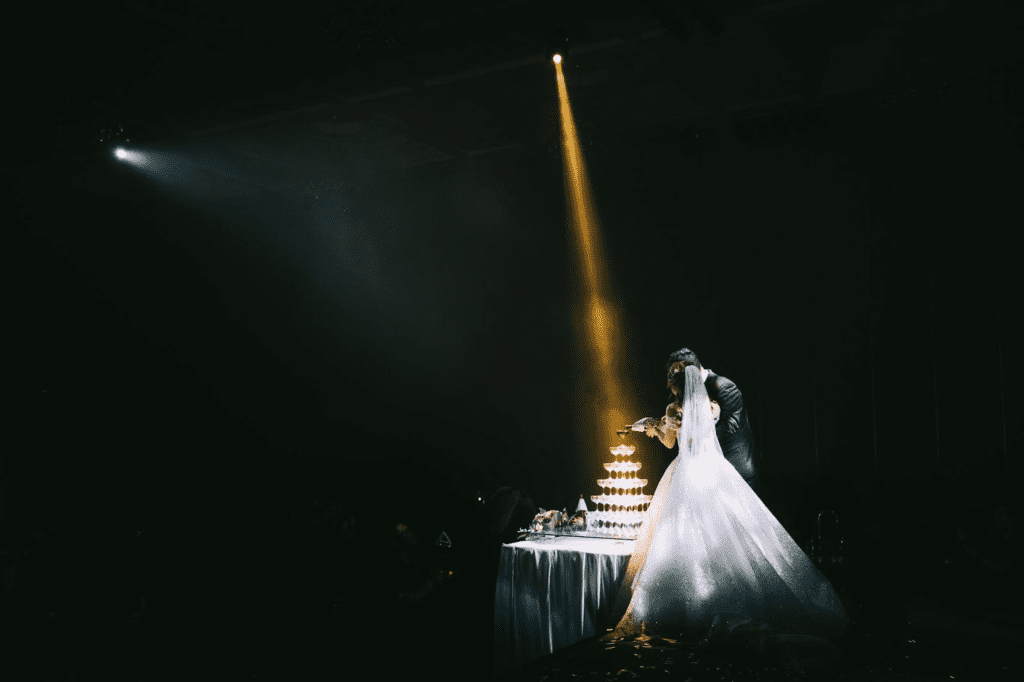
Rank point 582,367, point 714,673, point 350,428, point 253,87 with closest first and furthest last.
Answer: point 714,673 < point 253,87 < point 582,367 < point 350,428

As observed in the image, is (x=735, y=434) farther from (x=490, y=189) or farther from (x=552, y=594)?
(x=490, y=189)

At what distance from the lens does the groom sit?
4.29 metres

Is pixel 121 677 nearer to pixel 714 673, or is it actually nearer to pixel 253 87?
pixel 714 673

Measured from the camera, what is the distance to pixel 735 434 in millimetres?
4301

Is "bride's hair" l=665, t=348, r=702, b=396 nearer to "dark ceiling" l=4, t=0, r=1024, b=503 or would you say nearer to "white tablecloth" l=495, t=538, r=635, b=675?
"white tablecloth" l=495, t=538, r=635, b=675

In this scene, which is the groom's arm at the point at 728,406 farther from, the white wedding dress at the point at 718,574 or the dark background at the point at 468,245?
the dark background at the point at 468,245

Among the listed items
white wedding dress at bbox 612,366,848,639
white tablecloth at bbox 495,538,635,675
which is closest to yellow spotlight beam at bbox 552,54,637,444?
white tablecloth at bbox 495,538,635,675

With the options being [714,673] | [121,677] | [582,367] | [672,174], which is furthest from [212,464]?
[714,673]

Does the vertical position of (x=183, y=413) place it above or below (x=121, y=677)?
above

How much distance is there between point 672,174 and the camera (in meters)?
6.38

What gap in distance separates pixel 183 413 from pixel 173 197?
2.40 meters

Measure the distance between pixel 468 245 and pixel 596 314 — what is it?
4.99 feet

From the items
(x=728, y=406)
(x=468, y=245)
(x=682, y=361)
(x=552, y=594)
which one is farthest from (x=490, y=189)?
(x=552, y=594)

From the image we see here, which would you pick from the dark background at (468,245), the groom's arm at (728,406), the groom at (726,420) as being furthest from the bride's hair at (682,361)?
the dark background at (468,245)
